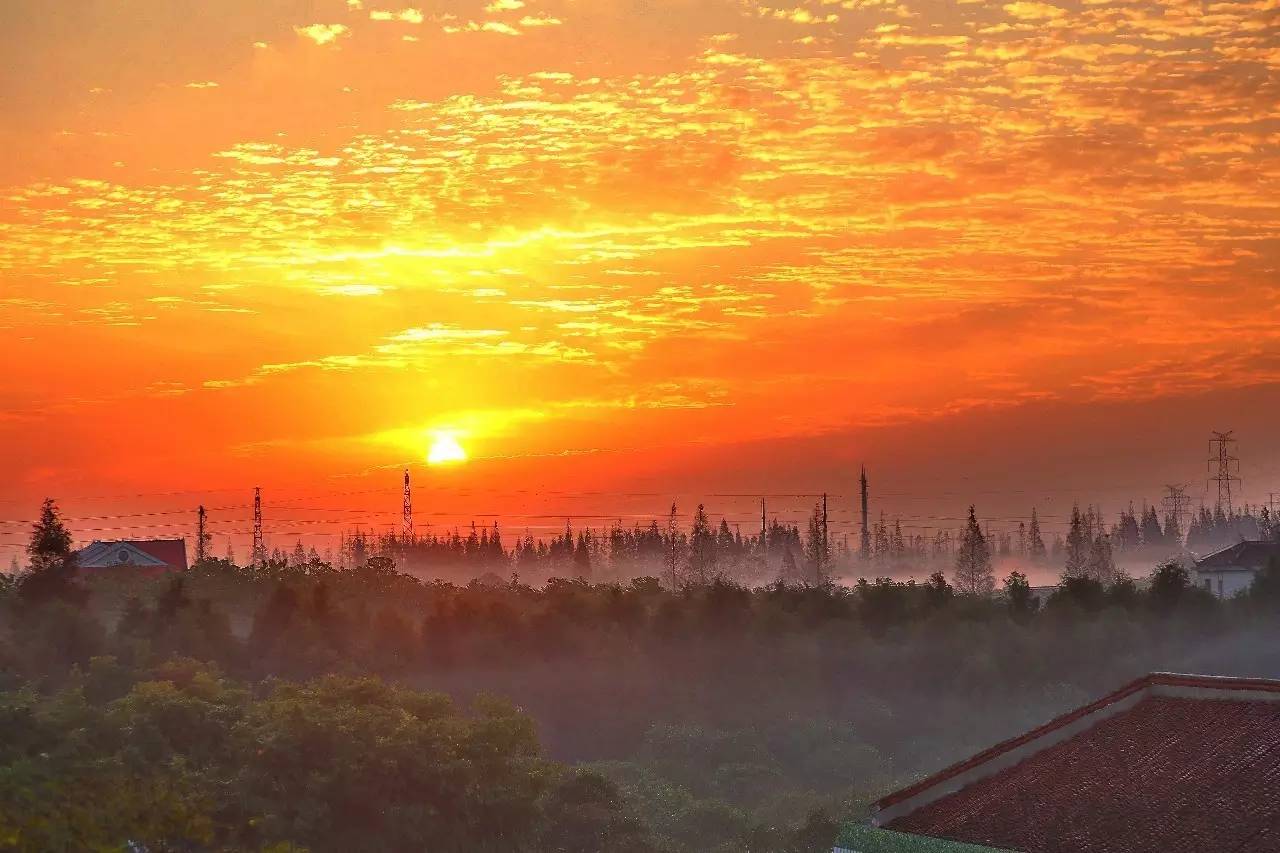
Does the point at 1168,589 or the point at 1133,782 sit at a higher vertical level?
the point at 1133,782

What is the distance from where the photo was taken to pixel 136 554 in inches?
3472

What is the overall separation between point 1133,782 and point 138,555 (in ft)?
249

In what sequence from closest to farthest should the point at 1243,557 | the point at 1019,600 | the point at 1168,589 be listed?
the point at 1168,589
the point at 1019,600
the point at 1243,557

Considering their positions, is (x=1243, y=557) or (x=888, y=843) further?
(x=1243, y=557)

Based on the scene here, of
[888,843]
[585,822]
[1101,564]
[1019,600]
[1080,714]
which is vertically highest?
[1080,714]

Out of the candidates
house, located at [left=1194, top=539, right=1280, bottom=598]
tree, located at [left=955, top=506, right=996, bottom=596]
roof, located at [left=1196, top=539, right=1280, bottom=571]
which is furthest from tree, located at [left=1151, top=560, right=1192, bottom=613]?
tree, located at [left=955, top=506, right=996, bottom=596]

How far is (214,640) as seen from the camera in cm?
6456

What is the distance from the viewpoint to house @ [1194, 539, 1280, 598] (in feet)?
292

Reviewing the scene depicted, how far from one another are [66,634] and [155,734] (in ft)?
54.2

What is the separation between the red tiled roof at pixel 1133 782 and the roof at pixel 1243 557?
66623 mm

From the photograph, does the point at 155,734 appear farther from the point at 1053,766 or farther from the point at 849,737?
the point at 849,737

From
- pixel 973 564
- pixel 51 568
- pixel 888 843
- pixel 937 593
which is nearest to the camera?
pixel 888 843

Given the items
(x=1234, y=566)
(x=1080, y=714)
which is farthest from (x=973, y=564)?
(x=1080, y=714)

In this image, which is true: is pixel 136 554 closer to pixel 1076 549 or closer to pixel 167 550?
pixel 167 550
